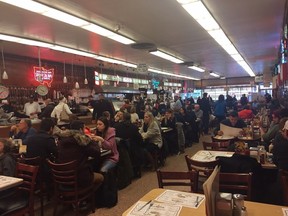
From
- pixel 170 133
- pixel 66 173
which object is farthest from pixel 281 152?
pixel 170 133

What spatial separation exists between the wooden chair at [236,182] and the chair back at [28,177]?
7.72 feet

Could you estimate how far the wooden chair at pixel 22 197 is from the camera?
3164mm

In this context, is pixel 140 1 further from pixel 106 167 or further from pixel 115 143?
pixel 106 167

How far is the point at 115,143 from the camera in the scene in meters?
4.91

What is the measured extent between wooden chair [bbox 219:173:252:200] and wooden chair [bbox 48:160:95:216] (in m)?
2.13

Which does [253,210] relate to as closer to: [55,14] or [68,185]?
→ [68,185]

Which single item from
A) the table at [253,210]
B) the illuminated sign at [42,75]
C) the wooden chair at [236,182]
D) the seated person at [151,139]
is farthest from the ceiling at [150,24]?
A: the table at [253,210]

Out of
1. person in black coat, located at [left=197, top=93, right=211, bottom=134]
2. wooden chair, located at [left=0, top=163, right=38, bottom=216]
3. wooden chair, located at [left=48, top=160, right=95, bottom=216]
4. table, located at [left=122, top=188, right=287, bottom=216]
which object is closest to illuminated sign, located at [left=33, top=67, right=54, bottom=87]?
wooden chair, located at [left=48, top=160, right=95, bottom=216]

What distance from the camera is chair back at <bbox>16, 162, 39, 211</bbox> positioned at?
338cm

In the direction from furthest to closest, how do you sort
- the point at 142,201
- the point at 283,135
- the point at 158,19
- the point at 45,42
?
the point at 45,42
the point at 158,19
the point at 283,135
the point at 142,201

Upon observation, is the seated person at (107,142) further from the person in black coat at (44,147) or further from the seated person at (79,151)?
the person in black coat at (44,147)

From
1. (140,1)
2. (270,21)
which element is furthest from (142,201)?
(270,21)

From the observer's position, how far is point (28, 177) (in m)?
3.50

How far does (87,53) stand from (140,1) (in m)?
5.02
